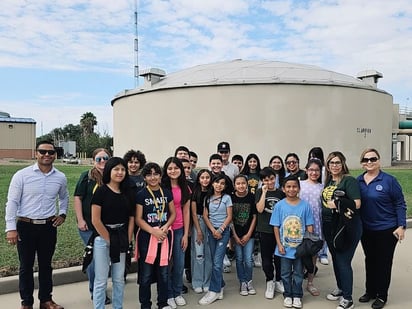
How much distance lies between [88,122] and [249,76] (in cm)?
5709

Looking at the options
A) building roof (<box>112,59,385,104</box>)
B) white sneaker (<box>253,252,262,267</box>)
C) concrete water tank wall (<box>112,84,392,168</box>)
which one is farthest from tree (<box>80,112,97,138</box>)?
white sneaker (<box>253,252,262,267</box>)

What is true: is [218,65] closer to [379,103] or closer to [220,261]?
[379,103]

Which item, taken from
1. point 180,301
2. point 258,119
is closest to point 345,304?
point 180,301

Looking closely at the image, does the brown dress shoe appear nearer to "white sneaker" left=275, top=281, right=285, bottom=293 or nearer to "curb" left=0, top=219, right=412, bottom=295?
"curb" left=0, top=219, right=412, bottom=295

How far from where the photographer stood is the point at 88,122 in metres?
78.7

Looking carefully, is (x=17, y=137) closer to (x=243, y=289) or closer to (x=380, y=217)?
(x=243, y=289)

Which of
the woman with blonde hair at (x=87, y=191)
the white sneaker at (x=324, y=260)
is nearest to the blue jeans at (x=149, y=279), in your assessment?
the woman with blonde hair at (x=87, y=191)

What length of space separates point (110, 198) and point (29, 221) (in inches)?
36.9

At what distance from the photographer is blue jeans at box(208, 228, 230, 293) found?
15.1 ft

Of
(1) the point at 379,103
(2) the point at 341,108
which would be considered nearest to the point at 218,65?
(2) the point at 341,108

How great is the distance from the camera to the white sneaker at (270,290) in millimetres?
4633

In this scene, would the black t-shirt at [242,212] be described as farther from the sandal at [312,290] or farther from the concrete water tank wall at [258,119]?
the concrete water tank wall at [258,119]

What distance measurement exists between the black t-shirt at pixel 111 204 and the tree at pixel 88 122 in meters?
76.7

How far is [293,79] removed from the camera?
27219 millimetres
